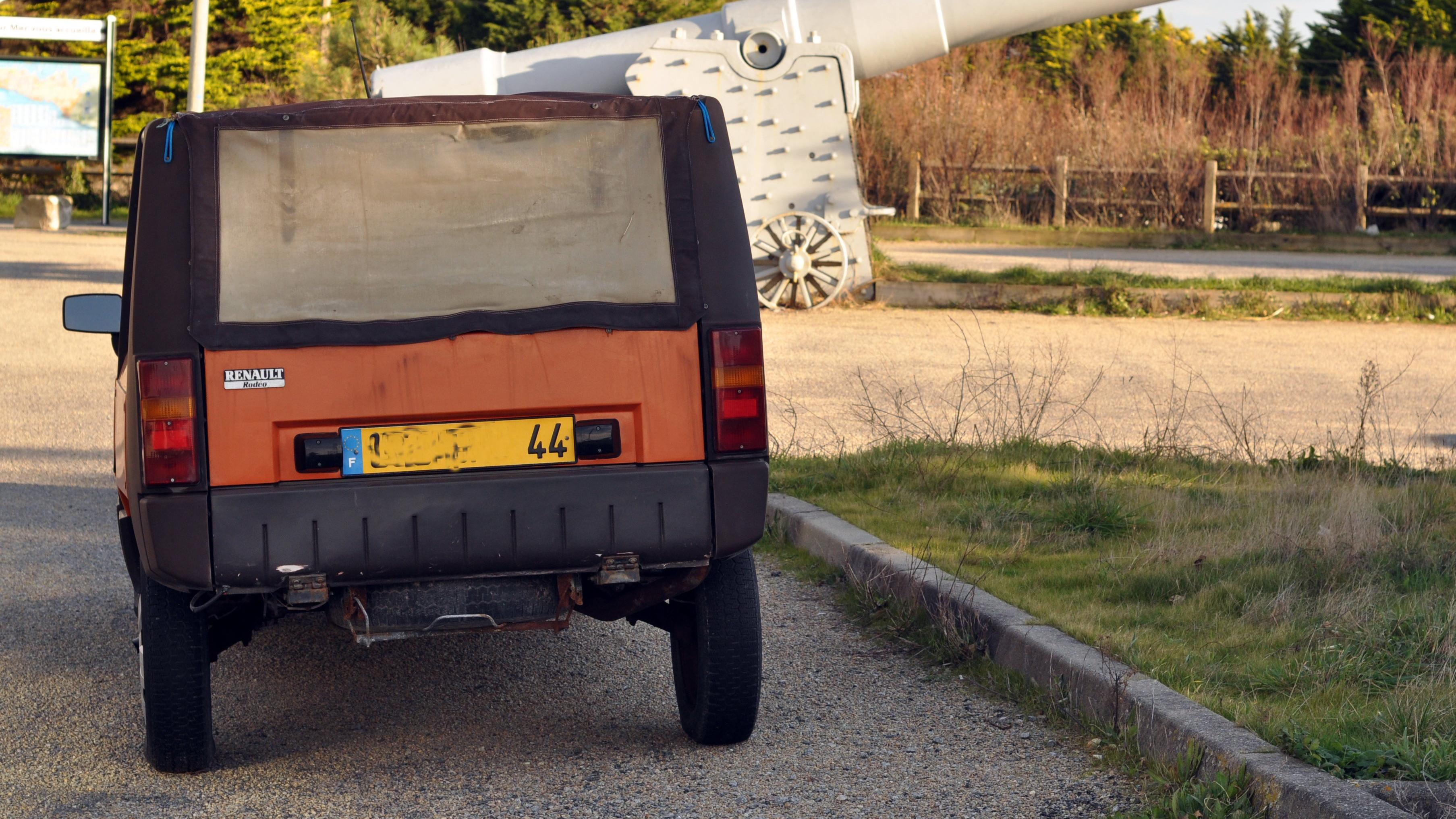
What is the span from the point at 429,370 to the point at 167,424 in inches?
23.6

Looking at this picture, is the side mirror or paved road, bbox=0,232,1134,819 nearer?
paved road, bbox=0,232,1134,819

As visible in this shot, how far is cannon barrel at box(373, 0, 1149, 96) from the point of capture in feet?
45.0

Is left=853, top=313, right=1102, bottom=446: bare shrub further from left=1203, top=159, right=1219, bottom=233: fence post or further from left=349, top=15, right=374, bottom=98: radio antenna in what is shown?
left=1203, top=159, right=1219, bottom=233: fence post

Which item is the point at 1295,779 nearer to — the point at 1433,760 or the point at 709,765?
the point at 1433,760

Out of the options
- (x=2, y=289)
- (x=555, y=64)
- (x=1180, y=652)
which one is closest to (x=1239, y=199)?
(x=555, y=64)

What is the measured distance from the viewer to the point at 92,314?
420 centimetres

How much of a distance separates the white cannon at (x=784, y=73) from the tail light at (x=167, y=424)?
10594mm

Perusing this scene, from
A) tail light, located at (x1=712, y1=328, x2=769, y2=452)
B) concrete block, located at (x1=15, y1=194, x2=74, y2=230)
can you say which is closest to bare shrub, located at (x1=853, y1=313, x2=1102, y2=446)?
tail light, located at (x1=712, y1=328, x2=769, y2=452)

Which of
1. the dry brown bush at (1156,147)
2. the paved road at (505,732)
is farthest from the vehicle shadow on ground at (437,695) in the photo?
the dry brown bush at (1156,147)

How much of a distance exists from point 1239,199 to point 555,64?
1711 centimetres

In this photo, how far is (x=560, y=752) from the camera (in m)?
3.87

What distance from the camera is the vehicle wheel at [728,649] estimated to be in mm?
3787

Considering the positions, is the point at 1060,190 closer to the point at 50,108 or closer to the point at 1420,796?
the point at 50,108

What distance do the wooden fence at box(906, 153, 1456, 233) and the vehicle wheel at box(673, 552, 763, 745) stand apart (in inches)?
950
